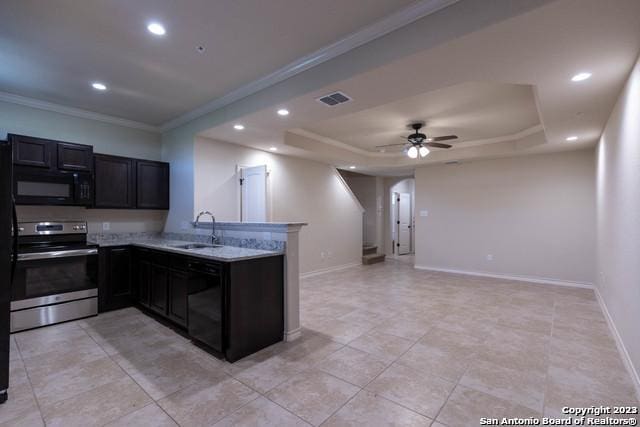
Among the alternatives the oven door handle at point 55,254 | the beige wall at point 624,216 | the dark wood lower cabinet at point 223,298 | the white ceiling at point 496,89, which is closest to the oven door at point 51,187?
the oven door handle at point 55,254

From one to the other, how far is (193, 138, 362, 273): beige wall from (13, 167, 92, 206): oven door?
1358 millimetres

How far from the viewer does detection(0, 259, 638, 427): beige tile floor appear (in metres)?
1.97

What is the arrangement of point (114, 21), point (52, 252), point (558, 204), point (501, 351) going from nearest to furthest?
point (114, 21), point (501, 351), point (52, 252), point (558, 204)

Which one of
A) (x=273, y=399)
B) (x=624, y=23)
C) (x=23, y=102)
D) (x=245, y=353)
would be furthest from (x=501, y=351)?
(x=23, y=102)

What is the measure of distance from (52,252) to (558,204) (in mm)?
7749

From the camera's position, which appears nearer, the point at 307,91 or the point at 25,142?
the point at 307,91

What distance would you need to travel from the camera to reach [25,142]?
356cm

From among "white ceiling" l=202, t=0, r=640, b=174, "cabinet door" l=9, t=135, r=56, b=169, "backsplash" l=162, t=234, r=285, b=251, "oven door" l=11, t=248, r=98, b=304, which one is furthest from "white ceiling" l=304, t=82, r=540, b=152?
"oven door" l=11, t=248, r=98, b=304

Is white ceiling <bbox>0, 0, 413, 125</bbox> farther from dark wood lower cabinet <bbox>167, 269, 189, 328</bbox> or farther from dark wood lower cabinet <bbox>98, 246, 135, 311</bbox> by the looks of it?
dark wood lower cabinet <bbox>167, 269, 189, 328</bbox>

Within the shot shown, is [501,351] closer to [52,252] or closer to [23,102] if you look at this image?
[52,252]

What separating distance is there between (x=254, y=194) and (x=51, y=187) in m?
2.54

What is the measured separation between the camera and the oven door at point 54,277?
3.31 meters

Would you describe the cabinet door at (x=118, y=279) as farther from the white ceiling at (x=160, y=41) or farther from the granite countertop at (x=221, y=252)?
the white ceiling at (x=160, y=41)

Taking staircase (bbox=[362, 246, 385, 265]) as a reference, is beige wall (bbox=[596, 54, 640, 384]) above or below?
above
